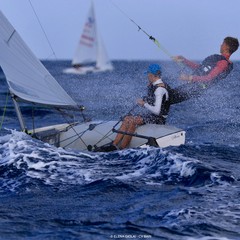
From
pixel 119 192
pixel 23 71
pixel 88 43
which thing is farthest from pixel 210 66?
pixel 88 43

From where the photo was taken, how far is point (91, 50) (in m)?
50.7

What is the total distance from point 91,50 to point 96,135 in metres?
41.5

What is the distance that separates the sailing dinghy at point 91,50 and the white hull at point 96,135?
39.1m

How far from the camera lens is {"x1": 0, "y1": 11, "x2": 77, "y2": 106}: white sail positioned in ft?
29.4

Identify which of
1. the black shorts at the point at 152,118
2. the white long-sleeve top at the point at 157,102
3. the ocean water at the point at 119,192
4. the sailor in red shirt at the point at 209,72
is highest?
the sailor in red shirt at the point at 209,72

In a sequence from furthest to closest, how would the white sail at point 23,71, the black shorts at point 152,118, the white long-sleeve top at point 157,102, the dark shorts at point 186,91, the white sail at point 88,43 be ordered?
the white sail at point 88,43, the dark shorts at point 186,91, the black shorts at point 152,118, the white long-sleeve top at point 157,102, the white sail at point 23,71

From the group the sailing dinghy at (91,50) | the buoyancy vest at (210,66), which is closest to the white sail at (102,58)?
the sailing dinghy at (91,50)

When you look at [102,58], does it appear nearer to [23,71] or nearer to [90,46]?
[90,46]

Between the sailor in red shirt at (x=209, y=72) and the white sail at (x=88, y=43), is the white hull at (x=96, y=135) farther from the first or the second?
the white sail at (x=88, y=43)

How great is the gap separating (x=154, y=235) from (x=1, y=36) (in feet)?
16.6

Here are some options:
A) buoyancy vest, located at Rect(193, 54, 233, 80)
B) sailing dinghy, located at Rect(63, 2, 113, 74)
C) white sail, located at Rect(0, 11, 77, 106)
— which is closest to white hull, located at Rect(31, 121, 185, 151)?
white sail, located at Rect(0, 11, 77, 106)

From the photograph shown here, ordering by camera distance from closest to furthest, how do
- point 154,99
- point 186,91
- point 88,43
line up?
point 154,99 → point 186,91 → point 88,43

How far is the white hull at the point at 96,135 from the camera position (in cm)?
931

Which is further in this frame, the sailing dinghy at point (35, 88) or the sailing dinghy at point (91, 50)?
the sailing dinghy at point (91, 50)
